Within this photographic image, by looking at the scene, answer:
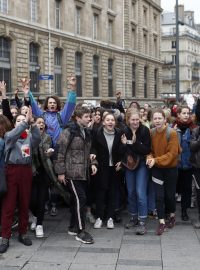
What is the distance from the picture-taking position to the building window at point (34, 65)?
33.0 meters

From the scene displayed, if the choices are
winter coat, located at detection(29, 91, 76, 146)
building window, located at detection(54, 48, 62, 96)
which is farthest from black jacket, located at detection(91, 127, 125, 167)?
building window, located at detection(54, 48, 62, 96)

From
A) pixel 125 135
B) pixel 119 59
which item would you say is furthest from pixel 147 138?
pixel 119 59

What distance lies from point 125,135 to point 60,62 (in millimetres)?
30475

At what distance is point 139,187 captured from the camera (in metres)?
7.25

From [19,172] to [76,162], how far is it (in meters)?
0.87

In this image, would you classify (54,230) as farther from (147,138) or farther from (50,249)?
(147,138)

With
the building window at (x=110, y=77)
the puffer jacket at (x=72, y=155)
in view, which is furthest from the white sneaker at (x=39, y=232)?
the building window at (x=110, y=77)

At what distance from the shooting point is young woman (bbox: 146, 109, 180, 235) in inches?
278

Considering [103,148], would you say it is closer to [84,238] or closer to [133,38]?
[84,238]

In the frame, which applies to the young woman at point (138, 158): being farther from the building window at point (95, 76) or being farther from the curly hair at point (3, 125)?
the building window at point (95, 76)

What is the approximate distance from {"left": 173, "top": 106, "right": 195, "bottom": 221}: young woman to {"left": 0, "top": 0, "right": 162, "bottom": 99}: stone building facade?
19126 mm

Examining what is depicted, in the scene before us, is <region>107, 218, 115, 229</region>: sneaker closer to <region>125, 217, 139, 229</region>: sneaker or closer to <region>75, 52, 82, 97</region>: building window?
<region>125, 217, 139, 229</region>: sneaker

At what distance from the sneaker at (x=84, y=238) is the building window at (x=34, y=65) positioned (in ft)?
87.5

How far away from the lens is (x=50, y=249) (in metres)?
6.29
